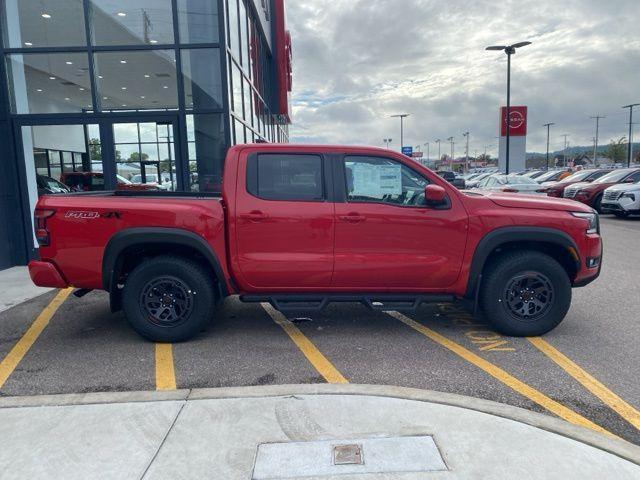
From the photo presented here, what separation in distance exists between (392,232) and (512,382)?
64.2 inches

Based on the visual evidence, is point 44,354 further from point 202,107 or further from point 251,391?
point 202,107

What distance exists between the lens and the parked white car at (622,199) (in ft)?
47.3

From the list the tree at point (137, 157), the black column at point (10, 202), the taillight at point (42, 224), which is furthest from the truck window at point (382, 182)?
the black column at point (10, 202)

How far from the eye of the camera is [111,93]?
9.11 metres

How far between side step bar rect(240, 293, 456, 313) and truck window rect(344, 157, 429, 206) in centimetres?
92

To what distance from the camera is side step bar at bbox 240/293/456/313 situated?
4.63 metres

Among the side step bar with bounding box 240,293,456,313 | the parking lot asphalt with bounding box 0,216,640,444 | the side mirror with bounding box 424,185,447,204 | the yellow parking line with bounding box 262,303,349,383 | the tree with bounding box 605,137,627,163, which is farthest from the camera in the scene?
the tree with bounding box 605,137,627,163

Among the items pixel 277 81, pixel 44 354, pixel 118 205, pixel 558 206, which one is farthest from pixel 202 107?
pixel 277 81

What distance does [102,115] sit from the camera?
28.2ft

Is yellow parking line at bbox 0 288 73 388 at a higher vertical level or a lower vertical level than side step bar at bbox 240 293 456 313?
lower

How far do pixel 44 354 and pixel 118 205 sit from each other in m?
1.56

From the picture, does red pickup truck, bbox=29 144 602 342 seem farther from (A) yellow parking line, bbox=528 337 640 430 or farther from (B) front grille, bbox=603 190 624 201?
(B) front grille, bbox=603 190 624 201

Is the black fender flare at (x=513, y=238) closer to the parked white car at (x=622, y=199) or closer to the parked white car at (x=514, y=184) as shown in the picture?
the parked white car at (x=514, y=184)

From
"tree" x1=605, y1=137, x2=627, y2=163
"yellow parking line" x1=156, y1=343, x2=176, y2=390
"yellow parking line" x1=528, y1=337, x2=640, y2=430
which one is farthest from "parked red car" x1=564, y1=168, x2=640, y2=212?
"tree" x1=605, y1=137, x2=627, y2=163
